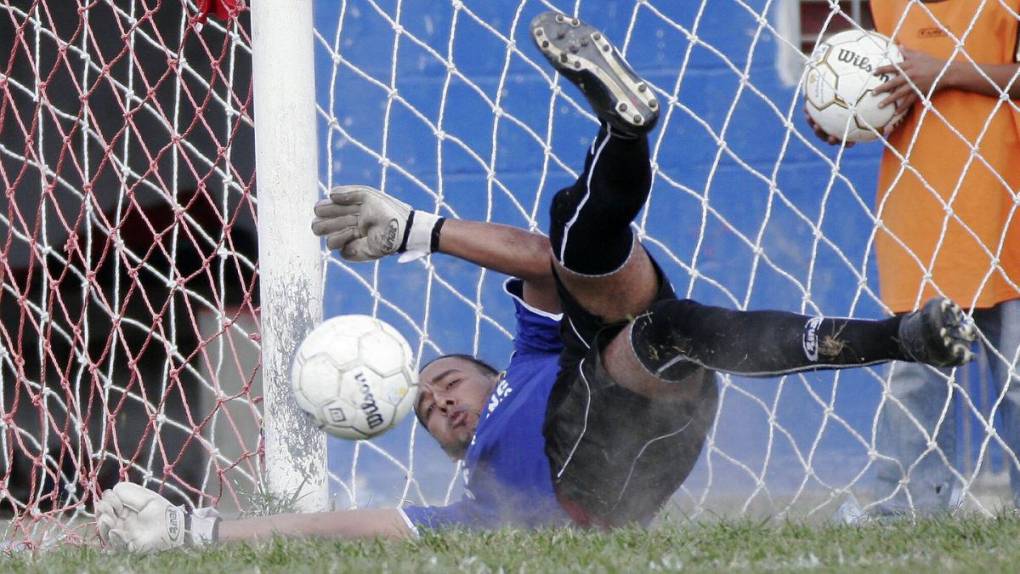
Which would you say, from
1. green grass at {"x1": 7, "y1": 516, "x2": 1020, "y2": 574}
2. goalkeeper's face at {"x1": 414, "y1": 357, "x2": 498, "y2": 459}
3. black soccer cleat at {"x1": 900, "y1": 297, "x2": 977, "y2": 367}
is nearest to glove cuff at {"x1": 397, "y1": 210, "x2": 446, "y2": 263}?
goalkeeper's face at {"x1": 414, "y1": 357, "x2": 498, "y2": 459}

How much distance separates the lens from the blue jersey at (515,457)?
10.7ft

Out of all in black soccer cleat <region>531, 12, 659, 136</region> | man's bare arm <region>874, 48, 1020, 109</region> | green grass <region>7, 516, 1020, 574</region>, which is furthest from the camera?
man's bare arm <region>874, 48, 1020, 109</region>

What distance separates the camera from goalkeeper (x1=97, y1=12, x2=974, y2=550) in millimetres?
2820

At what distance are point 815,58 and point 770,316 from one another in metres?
1.04

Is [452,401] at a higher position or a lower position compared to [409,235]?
lower

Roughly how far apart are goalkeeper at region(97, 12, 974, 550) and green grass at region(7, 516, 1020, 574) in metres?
0.27

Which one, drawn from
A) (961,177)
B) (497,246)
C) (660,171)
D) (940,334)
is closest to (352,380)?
(497,246)

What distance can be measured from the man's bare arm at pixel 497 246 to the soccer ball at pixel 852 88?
903 millimetres

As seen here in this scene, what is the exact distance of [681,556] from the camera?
256 centimetres

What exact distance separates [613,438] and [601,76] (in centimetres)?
87

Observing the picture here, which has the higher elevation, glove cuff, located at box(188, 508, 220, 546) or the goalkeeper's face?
the goalkeeper's face

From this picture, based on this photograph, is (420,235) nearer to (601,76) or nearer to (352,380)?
(352,380)

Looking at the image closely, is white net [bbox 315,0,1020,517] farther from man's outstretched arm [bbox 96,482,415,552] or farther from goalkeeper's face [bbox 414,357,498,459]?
man's outstretched arm [bbox 96,482,415,552]

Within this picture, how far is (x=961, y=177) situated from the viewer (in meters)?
3.61
